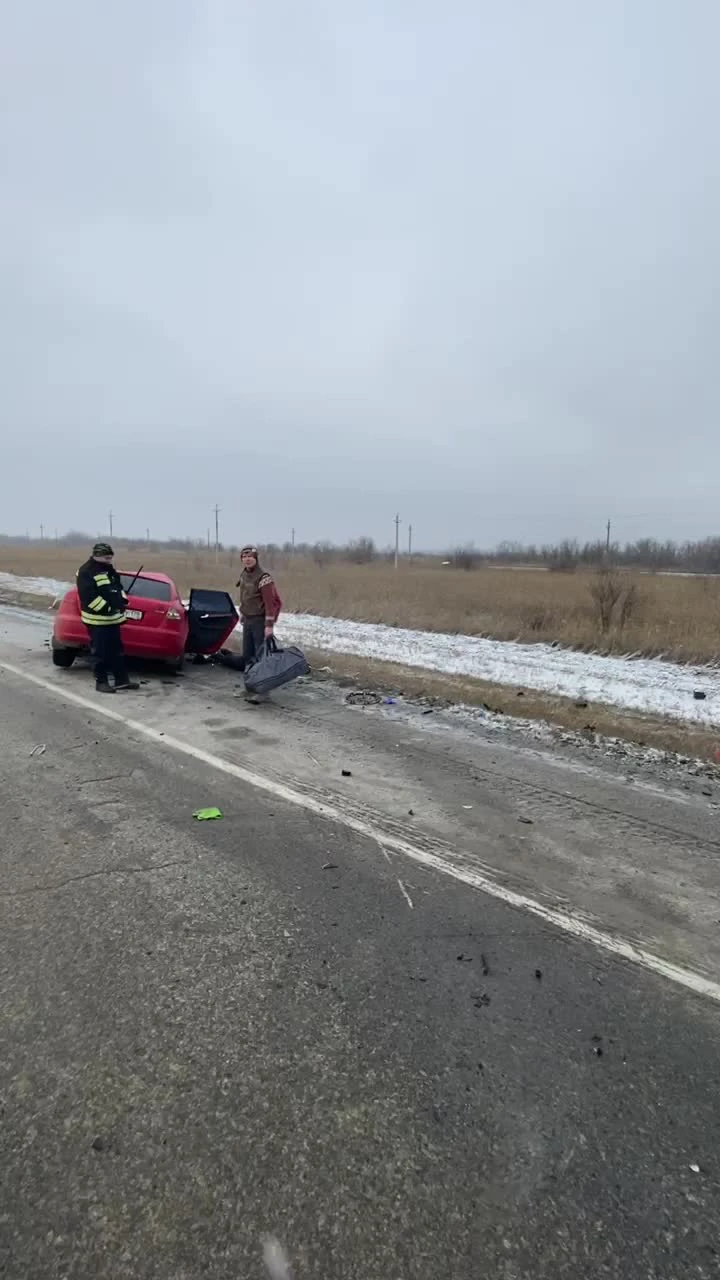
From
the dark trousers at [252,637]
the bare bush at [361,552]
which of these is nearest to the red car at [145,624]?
the dark trousers at [252,637]

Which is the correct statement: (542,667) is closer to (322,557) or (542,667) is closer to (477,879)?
(477,879)

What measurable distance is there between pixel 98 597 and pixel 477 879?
5.97 metres

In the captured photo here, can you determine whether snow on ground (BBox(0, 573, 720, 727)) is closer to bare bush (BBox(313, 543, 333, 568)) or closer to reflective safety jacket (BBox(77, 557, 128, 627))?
reflective safety jacket (BBox(77, 557, 128, 627))

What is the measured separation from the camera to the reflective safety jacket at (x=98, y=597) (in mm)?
7949

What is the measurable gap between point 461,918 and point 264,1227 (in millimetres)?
1660

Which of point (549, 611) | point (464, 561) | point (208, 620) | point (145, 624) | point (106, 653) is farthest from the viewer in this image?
point (464, 561)

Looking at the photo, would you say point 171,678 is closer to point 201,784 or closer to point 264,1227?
point 201,784

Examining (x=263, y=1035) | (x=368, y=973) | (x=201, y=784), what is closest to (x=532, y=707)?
(x=201, y=784)

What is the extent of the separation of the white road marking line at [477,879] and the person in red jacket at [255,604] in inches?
91.4

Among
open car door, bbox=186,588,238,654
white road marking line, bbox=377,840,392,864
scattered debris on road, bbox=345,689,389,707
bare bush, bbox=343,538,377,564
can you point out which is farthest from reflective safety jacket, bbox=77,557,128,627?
bare bush, bbox=343,538,377,564

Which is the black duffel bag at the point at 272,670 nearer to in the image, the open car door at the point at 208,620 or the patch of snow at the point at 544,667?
the open car door at the point at 208,620

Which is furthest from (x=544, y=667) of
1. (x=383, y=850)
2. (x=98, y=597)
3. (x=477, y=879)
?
(x=477, y=879)

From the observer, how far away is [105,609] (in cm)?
795

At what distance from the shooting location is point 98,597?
7965mm
